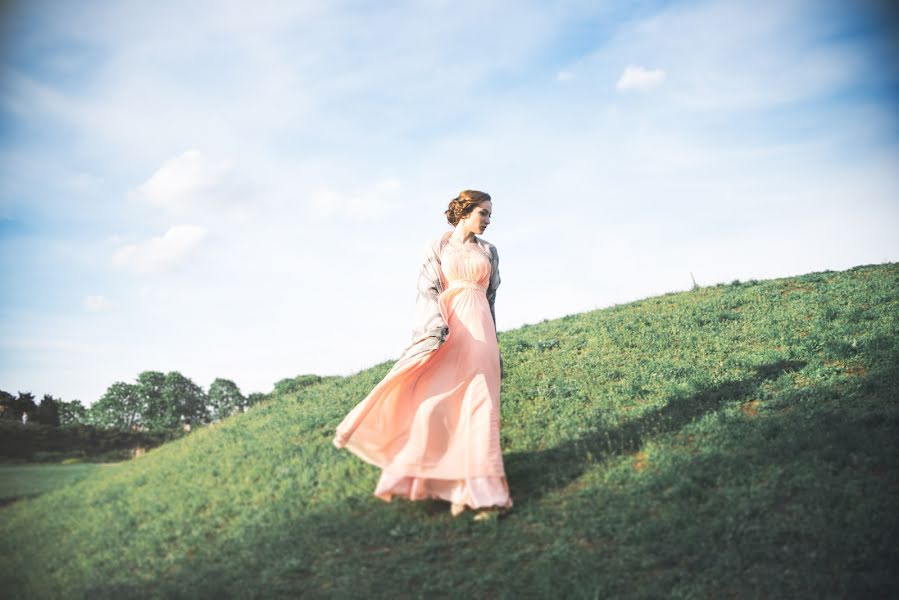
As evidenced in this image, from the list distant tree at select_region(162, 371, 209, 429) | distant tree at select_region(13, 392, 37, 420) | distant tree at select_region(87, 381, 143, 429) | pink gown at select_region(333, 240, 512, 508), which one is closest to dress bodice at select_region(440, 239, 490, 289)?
pink gown at select_region(333, 240, 512, 508)

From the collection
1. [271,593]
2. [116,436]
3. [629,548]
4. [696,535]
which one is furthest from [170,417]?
[696,535]

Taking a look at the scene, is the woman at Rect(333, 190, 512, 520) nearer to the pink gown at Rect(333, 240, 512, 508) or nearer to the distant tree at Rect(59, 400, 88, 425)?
the pink gown at Rect(333, 240, 512, 508)

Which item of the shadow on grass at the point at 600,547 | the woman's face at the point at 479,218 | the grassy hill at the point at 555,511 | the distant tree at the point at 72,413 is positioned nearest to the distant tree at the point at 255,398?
the grassy hill at the point at 555,511

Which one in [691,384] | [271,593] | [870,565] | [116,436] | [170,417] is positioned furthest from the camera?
[691,384]

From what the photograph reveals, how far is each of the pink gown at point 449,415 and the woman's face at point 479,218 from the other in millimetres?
246

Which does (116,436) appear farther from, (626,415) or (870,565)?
(870,565)

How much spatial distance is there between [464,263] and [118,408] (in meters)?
5.29

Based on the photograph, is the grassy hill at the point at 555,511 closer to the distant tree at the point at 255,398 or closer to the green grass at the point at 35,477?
the green grass at the point at 35,477

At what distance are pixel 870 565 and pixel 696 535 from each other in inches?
55.8

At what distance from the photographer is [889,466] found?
6.71m

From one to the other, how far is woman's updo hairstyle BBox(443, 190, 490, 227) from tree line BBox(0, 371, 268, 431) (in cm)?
500

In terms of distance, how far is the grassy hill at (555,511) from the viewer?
5465 mm

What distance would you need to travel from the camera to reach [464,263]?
24.7 feet

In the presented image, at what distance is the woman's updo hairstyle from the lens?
760cm
